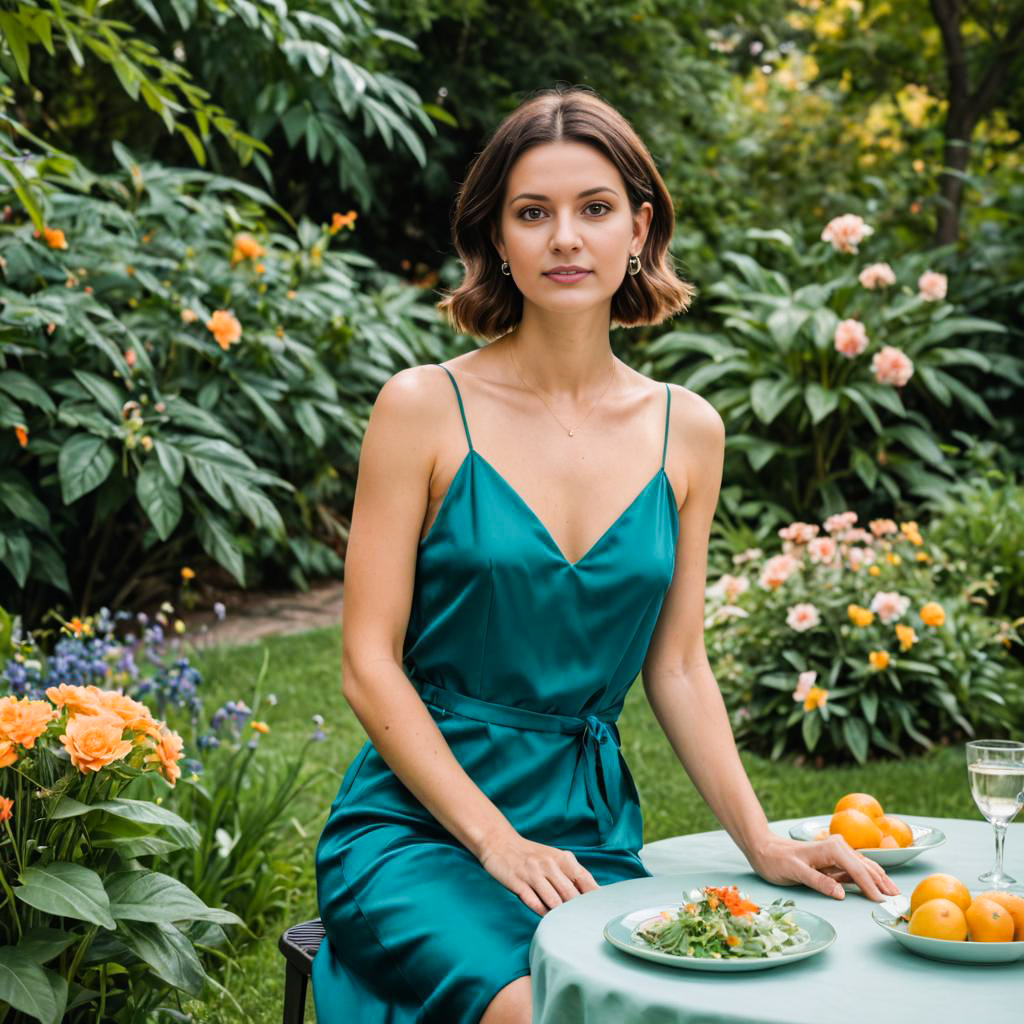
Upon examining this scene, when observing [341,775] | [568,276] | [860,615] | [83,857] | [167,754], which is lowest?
[341,775]

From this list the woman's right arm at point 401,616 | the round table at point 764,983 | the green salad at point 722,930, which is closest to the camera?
the round table at point 764,983

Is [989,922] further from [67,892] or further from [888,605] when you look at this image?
[888,605]

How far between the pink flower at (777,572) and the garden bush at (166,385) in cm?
204

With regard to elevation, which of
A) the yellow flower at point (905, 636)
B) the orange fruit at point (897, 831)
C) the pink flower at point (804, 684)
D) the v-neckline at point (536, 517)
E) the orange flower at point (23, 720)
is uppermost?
the v-neckline at point (536, 517)

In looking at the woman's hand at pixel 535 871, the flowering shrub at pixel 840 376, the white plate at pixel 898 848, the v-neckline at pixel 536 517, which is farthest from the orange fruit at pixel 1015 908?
the flowering shrub at pixel 840 376

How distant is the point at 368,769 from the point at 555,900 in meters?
0.53

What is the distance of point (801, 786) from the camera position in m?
5.09

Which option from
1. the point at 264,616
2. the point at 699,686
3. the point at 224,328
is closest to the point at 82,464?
the point at 224,328

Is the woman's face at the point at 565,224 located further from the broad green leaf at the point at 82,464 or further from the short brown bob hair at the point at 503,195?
the broad green leaf at the point at 82,464

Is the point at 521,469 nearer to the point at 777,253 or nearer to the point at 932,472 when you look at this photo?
the point at 932,472

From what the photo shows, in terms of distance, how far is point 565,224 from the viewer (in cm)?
238

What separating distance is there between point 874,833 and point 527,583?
0.69m

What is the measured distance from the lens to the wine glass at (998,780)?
180 centimetres

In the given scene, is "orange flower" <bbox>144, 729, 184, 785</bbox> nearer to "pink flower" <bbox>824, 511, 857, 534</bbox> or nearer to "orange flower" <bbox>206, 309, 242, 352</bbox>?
"orange flower" <bbox>206, 309, 242, 352</bbox>
